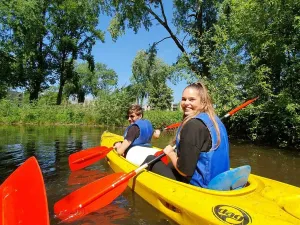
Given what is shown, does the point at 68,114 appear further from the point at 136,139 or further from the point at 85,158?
the point at 136,139

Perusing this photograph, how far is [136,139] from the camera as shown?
5086mm

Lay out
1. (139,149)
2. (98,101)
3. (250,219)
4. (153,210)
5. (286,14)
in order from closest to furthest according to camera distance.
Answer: (250,219)
(153,210)
(139,149)
(286,14)
(98,101)

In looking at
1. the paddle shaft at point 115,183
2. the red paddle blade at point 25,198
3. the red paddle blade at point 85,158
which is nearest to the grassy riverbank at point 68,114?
the red paddle blade at point 85,158

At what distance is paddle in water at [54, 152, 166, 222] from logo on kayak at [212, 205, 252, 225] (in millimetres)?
1252

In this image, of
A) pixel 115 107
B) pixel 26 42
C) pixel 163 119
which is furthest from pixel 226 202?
pixel 26 42

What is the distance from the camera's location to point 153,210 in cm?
365

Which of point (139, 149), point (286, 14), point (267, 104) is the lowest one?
point (139, 149)

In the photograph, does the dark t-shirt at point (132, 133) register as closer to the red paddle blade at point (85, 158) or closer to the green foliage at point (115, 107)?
the red paddle blade at point (85, 158)

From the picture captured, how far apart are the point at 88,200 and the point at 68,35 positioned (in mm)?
27224

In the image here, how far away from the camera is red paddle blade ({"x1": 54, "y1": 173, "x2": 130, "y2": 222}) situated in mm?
3330

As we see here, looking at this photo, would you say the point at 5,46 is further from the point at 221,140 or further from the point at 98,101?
the point at 221,140

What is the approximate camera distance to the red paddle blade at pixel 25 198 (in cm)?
256

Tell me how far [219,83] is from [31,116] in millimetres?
12597

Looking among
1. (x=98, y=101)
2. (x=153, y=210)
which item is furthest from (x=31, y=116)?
(x=153, y=210)
